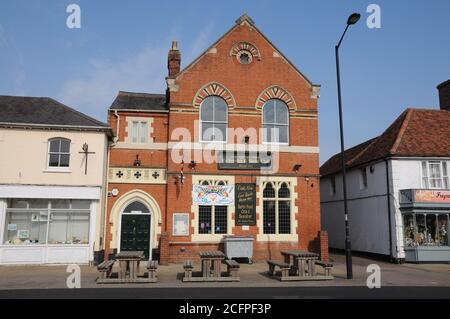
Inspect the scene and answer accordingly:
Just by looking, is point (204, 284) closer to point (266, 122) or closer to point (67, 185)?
point (67, 185)

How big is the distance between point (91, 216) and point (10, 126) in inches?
222

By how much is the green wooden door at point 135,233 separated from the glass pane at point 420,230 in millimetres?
14003

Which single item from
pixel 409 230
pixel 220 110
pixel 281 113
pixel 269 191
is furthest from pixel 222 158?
pixel 409 230

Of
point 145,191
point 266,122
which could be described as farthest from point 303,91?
point 145,191

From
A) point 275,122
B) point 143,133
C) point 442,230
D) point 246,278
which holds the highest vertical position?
point 275,122

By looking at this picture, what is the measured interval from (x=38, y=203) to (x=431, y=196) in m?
19.7

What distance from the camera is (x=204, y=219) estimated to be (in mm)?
19953

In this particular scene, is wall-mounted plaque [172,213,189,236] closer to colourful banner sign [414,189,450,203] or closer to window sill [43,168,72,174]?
window sill [43,168,72,174]

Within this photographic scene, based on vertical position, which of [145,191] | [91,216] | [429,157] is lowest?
[91,216]

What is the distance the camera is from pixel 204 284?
13.5 meters

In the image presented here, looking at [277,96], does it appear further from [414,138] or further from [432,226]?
[432,226]

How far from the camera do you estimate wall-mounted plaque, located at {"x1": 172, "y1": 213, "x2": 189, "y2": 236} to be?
768 inches
